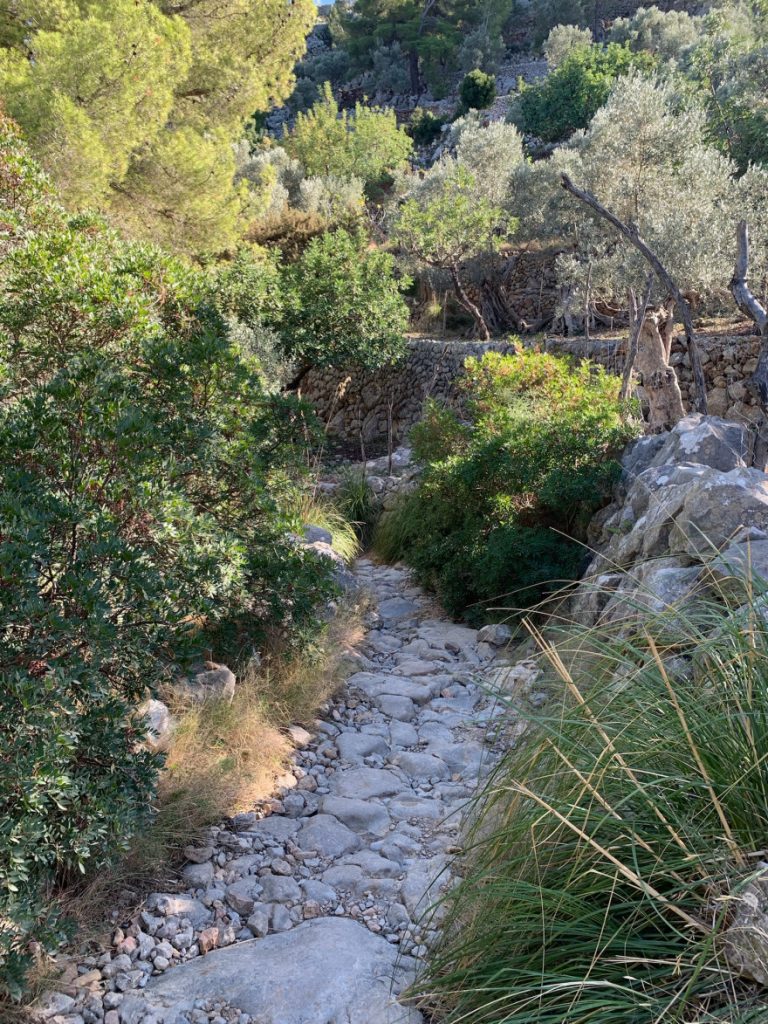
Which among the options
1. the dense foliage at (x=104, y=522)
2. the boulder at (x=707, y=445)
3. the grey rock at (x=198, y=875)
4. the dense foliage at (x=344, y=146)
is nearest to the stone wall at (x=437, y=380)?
the boulder at (x=707, y=445)

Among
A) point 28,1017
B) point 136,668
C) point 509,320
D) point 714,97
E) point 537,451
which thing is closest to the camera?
point 28,1017

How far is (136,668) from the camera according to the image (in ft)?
9.47

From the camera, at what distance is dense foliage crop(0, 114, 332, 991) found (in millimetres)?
2312

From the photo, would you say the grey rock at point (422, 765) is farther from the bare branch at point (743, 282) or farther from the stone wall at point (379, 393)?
the stone wall at point (379, 393)

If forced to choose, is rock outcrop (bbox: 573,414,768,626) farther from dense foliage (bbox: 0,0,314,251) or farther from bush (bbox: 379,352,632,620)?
dense foliage (bbox: 0,0,314,251)

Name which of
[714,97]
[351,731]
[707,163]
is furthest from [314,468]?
[714,97]

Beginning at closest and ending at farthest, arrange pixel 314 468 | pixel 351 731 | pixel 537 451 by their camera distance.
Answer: pixel 351 731, pixel 537 451, pixel 314 468

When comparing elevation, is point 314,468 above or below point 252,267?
below

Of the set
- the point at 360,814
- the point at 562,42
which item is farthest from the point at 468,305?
the point at 562,42

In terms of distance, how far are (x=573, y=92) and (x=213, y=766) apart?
30549 mm

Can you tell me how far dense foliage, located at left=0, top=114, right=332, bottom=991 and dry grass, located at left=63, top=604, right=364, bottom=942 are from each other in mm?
185

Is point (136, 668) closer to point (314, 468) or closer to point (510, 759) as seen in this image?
point (510, 759)

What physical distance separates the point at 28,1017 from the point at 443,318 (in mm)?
18302

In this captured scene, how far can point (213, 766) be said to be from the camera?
11.6 ft
